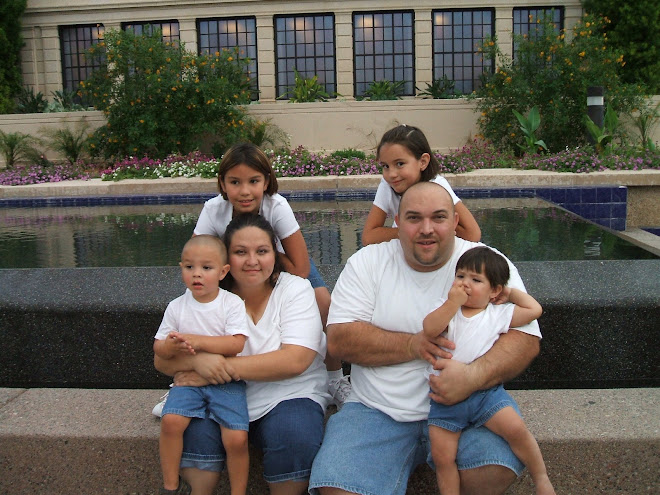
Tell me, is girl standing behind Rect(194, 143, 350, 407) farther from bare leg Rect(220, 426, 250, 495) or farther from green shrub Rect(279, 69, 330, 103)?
green shrub Rect(279, 69, 330, 103)

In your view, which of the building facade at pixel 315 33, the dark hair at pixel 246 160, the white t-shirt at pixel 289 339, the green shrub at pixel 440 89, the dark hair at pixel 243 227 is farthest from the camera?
the building facade at pixel 315 33

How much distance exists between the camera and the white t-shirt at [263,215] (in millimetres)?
2971

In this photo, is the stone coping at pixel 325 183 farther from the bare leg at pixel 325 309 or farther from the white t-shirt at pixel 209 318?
the white t-shirt at pixel 209 318

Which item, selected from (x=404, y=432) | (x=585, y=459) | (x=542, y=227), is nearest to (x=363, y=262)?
(x=404, y=432)

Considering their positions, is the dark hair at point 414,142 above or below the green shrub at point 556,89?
below

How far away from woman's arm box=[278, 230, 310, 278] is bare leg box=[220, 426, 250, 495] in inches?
32.4

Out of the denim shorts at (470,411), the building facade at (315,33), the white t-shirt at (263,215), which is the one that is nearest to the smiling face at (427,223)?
the denim shorts at (470,411)

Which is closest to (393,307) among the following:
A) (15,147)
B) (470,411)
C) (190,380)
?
(470,411)

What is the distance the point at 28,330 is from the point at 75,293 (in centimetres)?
29

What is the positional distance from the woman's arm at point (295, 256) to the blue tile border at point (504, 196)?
20.0ft

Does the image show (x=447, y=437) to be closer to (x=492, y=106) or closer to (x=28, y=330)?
(x=28, y=330)

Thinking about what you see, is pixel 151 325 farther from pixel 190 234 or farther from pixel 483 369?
pixel 190 234

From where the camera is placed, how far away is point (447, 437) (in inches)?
86.0

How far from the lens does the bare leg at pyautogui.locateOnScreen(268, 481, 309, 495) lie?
89.4 inches
